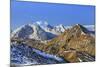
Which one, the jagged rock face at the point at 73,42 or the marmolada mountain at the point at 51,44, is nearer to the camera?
the marmolada mountain at the point at 51,44

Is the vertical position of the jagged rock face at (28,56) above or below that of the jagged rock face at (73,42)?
below

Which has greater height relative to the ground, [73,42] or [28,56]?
[73,42]

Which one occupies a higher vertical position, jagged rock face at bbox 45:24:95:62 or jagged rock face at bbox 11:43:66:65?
jagged rock face at bbox 45:24:95:62

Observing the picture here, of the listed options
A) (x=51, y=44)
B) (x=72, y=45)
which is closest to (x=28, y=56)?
(x=51, y=44)

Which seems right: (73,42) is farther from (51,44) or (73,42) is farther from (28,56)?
(28,56)

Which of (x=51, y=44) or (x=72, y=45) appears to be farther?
(x=72, y=45)
